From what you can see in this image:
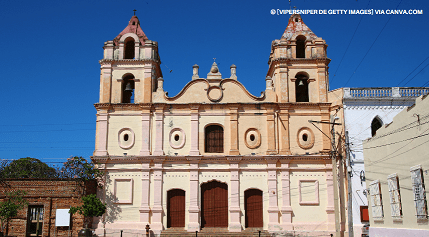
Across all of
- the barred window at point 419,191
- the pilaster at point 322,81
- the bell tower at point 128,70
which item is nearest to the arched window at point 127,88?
the bell tower at point 128,70

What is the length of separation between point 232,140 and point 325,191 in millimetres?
6914

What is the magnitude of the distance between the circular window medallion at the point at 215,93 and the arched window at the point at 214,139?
192 cm

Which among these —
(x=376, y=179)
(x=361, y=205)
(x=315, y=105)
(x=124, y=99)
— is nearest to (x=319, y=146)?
(x=315, y=105)

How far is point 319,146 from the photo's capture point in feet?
99.7

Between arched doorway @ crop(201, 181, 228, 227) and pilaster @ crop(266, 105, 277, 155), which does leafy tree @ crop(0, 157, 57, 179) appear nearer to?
arched doorway @ crop(201, 181, 228, 227)

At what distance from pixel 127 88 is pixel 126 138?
3497 mm

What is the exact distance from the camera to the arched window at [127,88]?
31.6 meters

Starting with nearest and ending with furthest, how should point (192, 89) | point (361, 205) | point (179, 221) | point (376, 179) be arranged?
1. point (376, 179)
2. point (361, 205)
3. point (179, 221)
4. point (192, 89)

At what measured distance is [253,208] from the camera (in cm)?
2952

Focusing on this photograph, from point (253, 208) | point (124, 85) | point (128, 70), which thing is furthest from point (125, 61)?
point (253, 208)

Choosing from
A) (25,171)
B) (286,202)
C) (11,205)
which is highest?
(25,171)

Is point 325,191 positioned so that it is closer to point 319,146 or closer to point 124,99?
point 319,146

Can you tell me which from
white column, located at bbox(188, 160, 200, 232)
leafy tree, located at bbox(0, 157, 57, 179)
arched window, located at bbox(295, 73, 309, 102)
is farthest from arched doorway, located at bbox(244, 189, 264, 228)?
leafy tree, located at bbox(0, 157, 57, 179)

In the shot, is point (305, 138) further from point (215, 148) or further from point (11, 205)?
point (11, 205)
